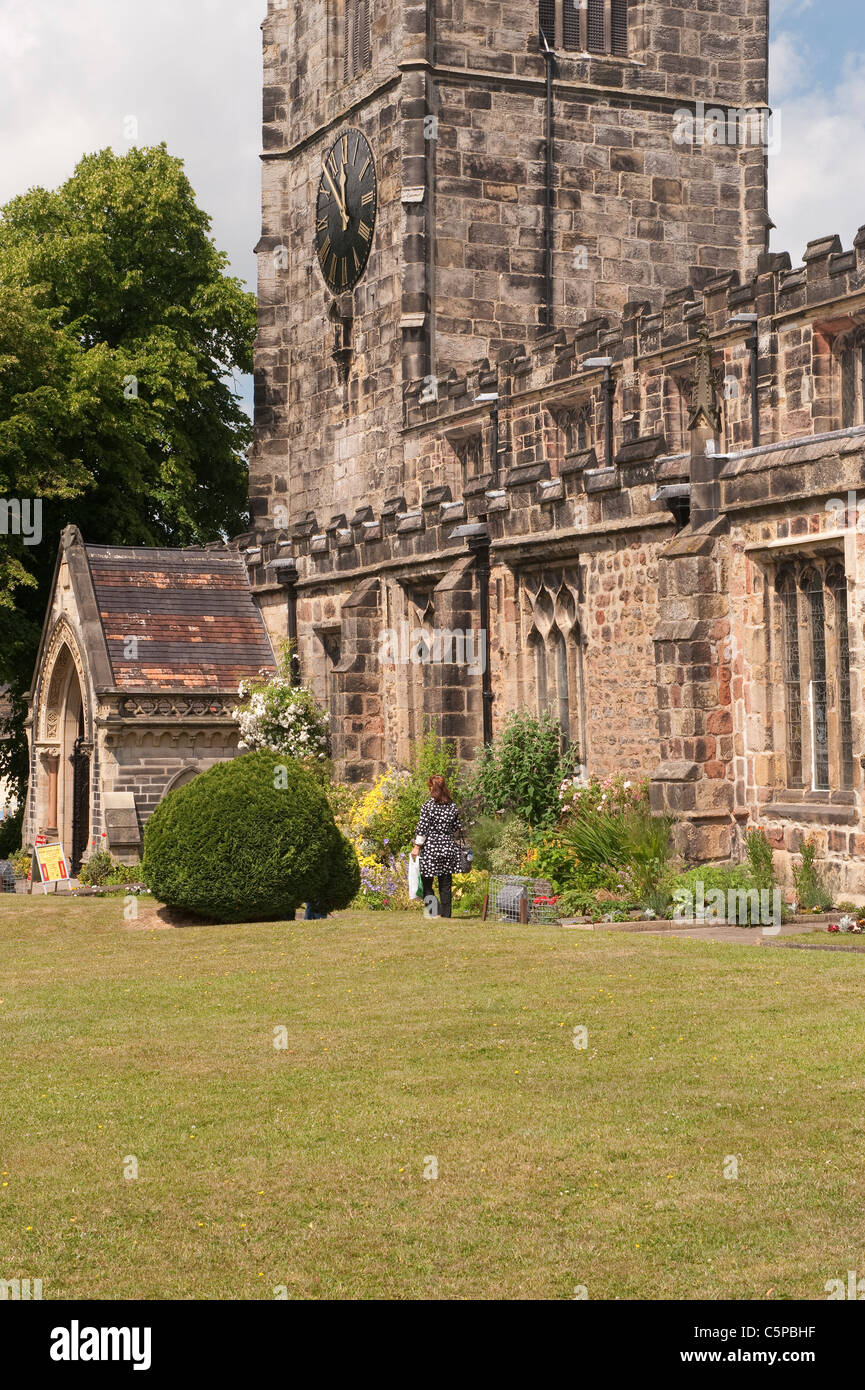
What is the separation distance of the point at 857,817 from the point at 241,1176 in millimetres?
10073

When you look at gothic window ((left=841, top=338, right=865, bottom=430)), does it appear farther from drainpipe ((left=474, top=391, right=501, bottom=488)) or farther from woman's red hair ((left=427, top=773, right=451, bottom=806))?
woman's red hair ((left=427, top=773, right=451, bottom=806))

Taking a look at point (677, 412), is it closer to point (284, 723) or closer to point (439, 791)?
point (284, 723)

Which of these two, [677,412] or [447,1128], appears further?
[677,412]

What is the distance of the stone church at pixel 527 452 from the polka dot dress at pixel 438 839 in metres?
2.30

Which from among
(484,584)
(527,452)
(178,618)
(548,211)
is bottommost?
(484,584)

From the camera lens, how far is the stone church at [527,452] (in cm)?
1883

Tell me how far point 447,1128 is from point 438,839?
999cm

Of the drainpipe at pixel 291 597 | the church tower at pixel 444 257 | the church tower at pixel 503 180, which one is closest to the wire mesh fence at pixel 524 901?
the church tower at pixel 444 257

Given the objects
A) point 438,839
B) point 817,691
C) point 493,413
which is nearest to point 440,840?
point 438,839

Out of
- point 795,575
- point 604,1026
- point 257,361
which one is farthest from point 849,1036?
point 257,361

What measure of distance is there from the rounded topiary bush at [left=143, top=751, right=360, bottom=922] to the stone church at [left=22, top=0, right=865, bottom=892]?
3.79 meters

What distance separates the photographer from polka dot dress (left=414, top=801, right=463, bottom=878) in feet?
63.7

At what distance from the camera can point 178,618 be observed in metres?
31.5

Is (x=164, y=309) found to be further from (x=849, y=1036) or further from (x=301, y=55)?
(x=849, y=1036)
